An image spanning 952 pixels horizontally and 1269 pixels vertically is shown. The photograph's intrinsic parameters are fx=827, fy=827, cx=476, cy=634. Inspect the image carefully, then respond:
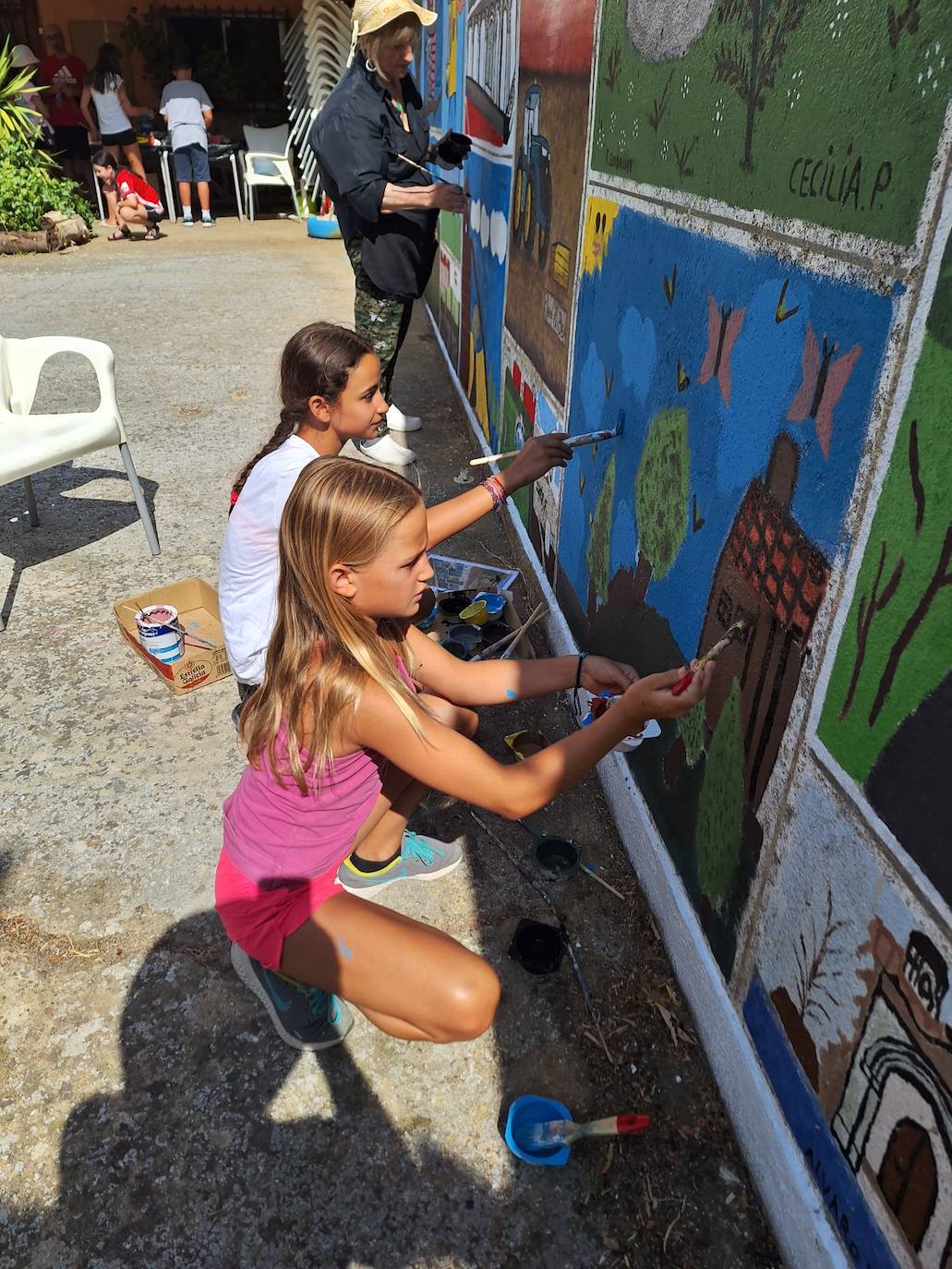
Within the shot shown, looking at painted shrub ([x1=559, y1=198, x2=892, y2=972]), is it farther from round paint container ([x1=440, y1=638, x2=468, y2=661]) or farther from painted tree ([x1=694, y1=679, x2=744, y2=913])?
round paint container ([x1=440, y1=638, x2=468, y2=661])

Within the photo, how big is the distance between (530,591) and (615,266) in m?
1.65

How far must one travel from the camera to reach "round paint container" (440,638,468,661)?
132 inches

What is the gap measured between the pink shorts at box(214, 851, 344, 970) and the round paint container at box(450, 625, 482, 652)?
5.15 ft

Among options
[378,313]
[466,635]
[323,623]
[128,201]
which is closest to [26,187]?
[128,201]

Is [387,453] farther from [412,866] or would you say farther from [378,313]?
[412,866]

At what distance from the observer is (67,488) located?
493 cm

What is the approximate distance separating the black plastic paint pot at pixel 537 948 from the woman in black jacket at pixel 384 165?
378 centimetres

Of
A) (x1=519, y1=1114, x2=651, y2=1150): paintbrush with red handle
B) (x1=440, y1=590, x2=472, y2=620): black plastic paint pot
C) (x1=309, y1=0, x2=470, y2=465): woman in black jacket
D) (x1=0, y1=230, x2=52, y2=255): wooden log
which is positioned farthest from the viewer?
(x1=0, y1=230, x2=52, y2=255): wooden log

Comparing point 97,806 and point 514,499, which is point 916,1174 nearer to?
point 97,806

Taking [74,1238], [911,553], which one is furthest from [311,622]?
[74,1238]

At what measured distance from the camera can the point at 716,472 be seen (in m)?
1.92

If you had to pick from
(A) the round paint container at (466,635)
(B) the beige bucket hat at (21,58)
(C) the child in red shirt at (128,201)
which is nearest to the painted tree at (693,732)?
(A) the round paint container at (466,635)

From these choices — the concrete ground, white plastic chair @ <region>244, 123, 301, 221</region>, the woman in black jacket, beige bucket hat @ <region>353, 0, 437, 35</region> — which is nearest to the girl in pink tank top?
the concrete ground

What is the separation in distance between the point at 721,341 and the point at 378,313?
3613 millimetres
